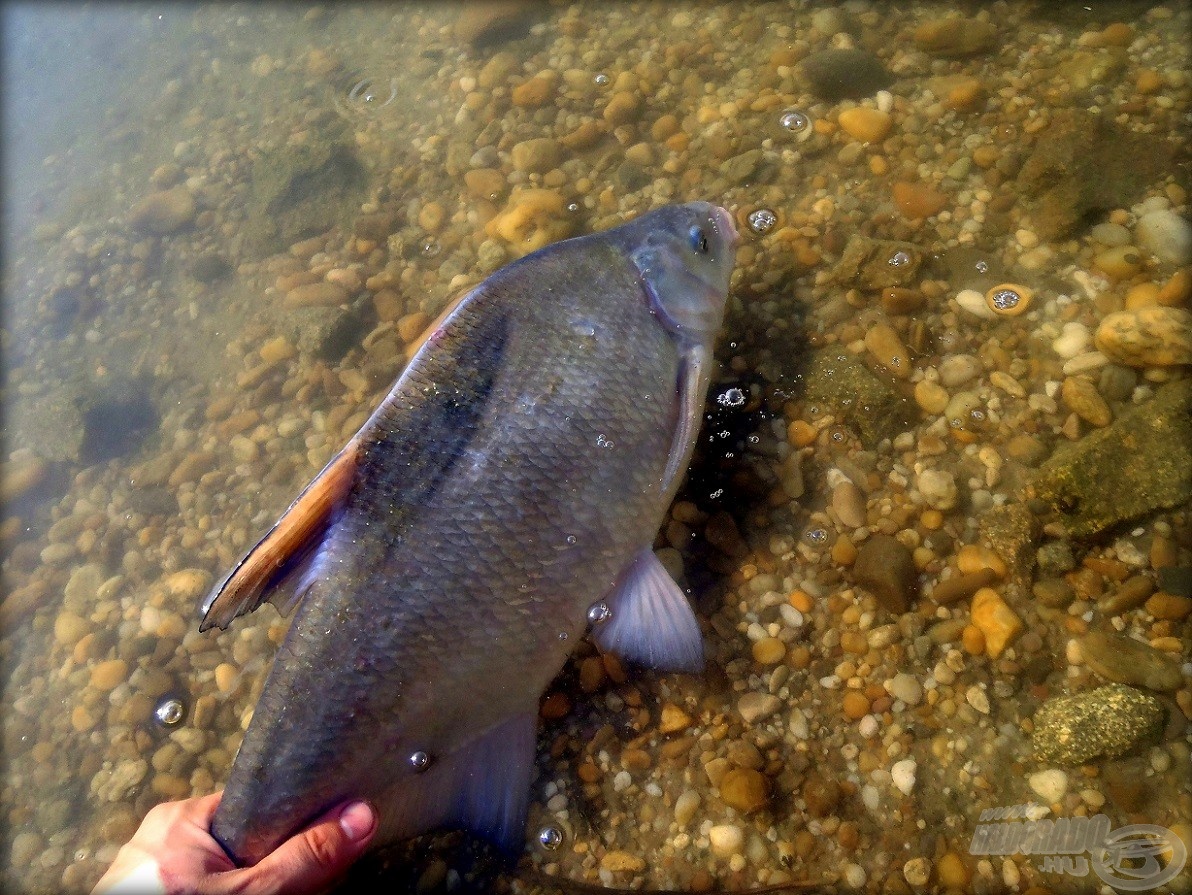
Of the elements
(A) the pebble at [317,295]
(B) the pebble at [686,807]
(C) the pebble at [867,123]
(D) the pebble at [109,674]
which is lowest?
(B) the pebble at [686,807]

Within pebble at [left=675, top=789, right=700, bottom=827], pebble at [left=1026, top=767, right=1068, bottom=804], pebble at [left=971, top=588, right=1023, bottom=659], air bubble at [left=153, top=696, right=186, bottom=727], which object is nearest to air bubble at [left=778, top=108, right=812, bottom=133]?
pebble at [left=971, top=588, right=1023, bottom=659]

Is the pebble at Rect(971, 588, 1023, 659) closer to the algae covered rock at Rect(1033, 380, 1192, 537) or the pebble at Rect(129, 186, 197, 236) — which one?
the algae covered rock at Rect(1033, 380, 1192, 537)

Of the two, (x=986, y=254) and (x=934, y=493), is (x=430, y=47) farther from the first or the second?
(x=934, y=493)

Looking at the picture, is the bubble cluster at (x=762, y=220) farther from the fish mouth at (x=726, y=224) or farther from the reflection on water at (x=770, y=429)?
the fish mouth at (x=726, y=224)

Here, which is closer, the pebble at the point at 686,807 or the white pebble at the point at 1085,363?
the pebble at the point at 686,807

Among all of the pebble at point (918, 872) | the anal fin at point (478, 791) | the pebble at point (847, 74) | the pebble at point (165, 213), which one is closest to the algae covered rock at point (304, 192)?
the pebble at point (165, 213)

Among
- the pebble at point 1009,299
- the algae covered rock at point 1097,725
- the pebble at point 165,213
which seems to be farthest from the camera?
the pebble at point 165,213
